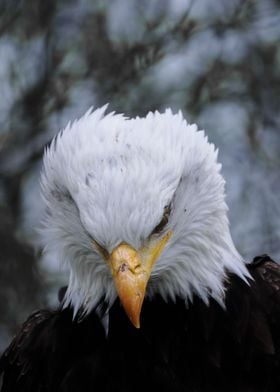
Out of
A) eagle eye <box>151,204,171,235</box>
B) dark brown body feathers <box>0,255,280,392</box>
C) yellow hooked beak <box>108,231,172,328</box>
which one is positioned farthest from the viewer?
dark brown body feathers <box>0,255,280,392</box>

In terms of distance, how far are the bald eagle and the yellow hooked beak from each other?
0.03m

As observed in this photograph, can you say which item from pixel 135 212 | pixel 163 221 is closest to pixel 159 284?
pixel 163 221

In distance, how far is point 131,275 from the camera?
4.61 metres

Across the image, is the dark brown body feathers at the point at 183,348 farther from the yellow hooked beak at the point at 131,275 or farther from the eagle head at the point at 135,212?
the yellow hooked beak at the point at 131,275

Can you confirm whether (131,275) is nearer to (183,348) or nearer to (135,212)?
(135,212)

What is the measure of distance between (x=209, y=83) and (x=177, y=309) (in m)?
5.70

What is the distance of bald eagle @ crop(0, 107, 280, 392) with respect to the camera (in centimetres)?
482

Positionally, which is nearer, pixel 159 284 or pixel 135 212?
pixel 135 212

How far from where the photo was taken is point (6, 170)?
10227 millimetres

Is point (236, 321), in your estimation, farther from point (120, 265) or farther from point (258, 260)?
point (120, 265)

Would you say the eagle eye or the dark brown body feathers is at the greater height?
the eagle eye

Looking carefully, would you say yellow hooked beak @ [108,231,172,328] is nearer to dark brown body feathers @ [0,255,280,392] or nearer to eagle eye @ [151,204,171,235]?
eagle eye @ [151,204,171,235]

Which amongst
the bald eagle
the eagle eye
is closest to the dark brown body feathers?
the bald eagle

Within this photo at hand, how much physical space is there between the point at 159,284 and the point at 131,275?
22.0 inches
